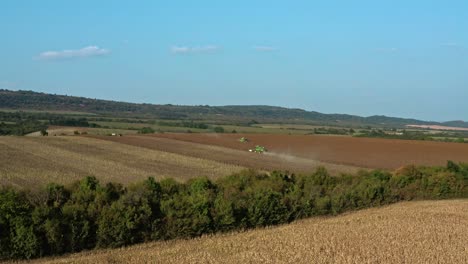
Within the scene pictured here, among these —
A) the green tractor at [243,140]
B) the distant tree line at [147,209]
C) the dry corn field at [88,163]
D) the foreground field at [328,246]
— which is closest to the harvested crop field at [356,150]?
the green tractor at [243,140]

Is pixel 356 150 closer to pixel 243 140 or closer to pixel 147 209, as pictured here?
pixel 243 140

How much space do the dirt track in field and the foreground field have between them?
82.2 ft

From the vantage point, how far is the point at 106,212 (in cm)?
2108

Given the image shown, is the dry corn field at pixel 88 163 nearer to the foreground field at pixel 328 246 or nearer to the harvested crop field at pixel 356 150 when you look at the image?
the harvested crop field at pixel 356 150

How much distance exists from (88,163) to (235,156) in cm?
1526

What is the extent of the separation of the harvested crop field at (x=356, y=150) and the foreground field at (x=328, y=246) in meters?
30.4

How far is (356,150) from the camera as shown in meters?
66.7

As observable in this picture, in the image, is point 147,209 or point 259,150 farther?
point 259,150

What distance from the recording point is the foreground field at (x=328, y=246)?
1658 cm

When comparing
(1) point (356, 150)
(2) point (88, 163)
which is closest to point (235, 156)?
(1) point (356, 150)

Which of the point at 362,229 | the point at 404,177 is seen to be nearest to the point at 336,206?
the point at 362,229

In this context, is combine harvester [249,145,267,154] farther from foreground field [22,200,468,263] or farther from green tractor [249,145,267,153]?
foreground field [22,200,468,263]

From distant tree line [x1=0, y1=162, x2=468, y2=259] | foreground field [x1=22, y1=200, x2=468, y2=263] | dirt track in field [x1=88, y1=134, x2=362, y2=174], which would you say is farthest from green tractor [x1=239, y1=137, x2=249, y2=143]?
foreground field [x1=22, y1=200, x2=468, y2=263]

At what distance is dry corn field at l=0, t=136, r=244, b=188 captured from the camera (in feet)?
131
